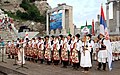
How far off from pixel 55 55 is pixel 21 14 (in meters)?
54.7

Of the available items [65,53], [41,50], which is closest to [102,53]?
[65,53]

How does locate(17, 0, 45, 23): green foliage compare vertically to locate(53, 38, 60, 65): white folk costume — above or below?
above

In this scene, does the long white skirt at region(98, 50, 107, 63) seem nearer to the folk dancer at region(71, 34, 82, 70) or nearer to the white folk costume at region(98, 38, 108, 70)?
the white folk costume at region(98, 38, 108, 70)

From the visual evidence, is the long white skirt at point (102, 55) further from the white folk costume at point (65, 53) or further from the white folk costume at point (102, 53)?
the white folk costume at point (65, 53)

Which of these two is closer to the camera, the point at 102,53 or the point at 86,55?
the point at 86,55

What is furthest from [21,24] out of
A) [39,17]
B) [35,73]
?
[35,73]

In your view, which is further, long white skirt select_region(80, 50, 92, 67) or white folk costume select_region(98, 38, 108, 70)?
white folk costume select_region(98, 38, 108, 70)

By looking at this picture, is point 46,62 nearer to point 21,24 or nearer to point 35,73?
point 35,73

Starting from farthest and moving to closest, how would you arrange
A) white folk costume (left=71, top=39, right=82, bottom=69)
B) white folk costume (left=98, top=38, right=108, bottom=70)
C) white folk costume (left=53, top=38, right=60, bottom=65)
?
white folk costume (left=53, top=38, right=60, bottom=65)
white folk costume (left=71, top=39, right=82, bottom=69)
white folk costume (left=98, top=38, right=108, bottom=70)

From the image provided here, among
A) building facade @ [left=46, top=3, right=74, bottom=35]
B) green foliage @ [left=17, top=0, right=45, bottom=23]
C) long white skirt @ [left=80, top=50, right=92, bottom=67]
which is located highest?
green foliage @ [left=17, top=0, right=45, bottom=23]

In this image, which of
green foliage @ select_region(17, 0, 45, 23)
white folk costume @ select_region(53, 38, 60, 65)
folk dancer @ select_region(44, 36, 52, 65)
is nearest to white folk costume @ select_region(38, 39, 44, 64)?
folk dancer @ select_region(44, 36, 52, 65)

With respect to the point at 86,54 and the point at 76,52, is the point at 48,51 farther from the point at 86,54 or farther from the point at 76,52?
the point at 86,54

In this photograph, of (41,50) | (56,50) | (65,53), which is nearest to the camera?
(65,53)

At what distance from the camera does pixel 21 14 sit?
69.6 metres
